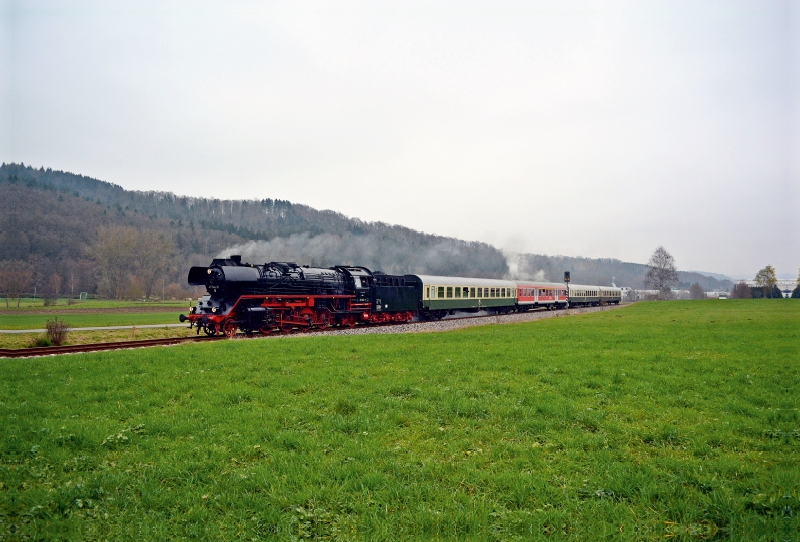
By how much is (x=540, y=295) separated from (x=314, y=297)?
36060 millimetres

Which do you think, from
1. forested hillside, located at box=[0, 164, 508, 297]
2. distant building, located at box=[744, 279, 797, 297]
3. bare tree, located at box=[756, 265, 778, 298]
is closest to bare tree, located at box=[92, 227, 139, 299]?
forested hillside, located at box=[0, 164, 508, 297]

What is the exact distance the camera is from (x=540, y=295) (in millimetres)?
56594

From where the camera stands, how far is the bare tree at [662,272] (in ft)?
322

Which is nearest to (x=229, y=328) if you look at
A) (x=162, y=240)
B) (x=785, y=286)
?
(x=162, y=240)

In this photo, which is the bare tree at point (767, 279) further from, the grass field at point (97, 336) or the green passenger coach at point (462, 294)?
the grass field at point (97, 336)

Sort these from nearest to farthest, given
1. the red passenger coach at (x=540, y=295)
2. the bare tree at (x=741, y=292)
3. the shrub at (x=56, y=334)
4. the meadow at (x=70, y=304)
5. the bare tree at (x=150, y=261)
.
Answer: the shrub at (x=56, y=334)
the meadow at (x=70, y=304)
the red passenger coach at (x=540, y=295)
the bare tree at (x=150, y=261)
the bare tree at (x=741, y=292)

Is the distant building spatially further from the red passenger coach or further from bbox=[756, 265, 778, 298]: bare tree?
the red passenger coach

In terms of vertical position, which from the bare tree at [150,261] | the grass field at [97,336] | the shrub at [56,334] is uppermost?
the bare tree at [150,261]

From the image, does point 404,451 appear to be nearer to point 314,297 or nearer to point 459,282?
point 314,297

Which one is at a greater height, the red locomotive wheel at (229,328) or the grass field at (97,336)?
the red locomotive wheel at (229,328)

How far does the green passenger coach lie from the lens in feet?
126

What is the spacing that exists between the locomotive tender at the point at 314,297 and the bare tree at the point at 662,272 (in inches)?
2665

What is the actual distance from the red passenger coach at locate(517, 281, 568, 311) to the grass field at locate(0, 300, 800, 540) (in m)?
39.7

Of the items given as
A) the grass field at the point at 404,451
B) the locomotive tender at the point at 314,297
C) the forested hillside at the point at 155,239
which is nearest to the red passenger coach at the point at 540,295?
the locomotive tender at the point at 314,297
